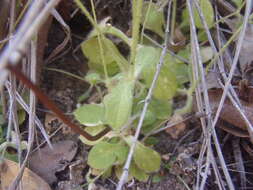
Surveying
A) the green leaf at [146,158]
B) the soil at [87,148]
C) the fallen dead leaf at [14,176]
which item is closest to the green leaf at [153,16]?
the soil at [87,148]

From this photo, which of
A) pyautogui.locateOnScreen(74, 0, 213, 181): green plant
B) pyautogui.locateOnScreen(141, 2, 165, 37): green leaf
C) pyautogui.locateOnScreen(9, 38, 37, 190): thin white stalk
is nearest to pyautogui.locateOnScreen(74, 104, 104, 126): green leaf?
pyautogui.locateOnScreen(74, 0, 213, 181): green plant

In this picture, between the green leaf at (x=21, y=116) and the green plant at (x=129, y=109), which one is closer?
the green plant at (x=129, y=109)

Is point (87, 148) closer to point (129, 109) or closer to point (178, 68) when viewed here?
→ point (129, 109)

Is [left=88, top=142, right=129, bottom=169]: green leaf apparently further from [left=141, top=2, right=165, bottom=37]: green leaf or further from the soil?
[left=141, top=2, right=165, bottom=37]: green leaf

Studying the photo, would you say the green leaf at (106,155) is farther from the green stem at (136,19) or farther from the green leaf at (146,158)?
the green stem at (136,19)

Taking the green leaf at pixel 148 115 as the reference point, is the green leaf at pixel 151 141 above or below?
below
